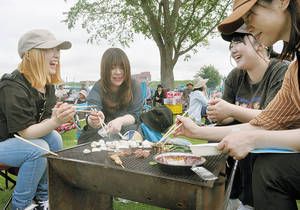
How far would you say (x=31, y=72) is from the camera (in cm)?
216

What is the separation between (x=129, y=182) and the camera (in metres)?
1.36

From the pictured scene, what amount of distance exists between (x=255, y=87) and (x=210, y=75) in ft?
207

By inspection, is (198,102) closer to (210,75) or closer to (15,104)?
(15,104)

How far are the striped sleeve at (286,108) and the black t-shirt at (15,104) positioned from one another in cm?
209

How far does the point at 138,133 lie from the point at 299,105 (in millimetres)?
1865


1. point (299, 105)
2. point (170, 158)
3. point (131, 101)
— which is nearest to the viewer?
point (299, 105)

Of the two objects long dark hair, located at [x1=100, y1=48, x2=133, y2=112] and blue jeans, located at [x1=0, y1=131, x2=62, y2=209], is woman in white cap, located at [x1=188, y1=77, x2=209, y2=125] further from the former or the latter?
blue jeans, located at [x1=0, y1=131, x2=62, y2=209]

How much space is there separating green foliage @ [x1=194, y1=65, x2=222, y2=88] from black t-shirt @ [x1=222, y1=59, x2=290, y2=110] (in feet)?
198

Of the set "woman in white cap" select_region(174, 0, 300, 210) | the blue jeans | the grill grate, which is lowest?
the blue jeans

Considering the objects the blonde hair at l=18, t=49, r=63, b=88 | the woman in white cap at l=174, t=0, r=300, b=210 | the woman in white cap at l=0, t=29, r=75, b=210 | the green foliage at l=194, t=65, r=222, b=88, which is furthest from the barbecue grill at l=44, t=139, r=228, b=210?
the green foliage at l=194, t=65, r=222, b=88

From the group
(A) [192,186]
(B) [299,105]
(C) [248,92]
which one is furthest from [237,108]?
(A) [192,186]

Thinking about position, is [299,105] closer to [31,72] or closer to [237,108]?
[237,108]

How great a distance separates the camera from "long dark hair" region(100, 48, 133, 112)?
9.62 ft

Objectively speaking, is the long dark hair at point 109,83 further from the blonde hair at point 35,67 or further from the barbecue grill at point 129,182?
the barbecue grill at point 129,182
